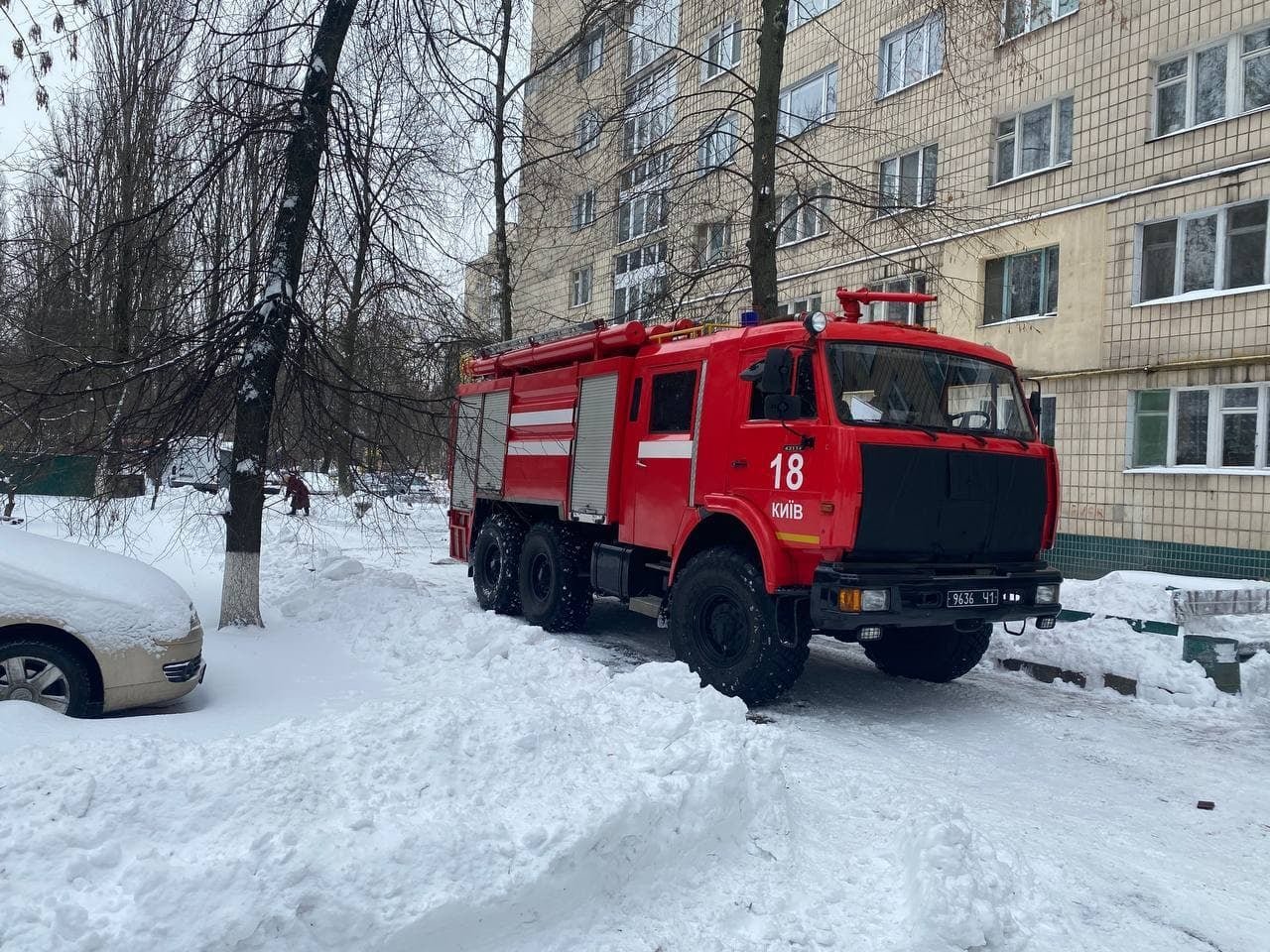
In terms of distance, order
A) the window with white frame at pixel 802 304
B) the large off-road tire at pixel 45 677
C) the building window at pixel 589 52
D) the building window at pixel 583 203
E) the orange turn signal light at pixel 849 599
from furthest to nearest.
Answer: the window with white frame at pixel 802 304, the building window at pixel 583 203, the building window at pixel 589 52, the orange turn signal light at pixel 849 599, the large off-road tire at pixel 45 677

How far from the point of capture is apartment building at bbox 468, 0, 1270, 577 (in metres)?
13.1

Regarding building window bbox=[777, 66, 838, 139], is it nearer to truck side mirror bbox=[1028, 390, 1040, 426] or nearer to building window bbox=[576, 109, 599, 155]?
building window bbox=[576, 109, 599, 155]

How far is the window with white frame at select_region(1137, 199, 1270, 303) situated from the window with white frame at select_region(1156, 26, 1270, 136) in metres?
1.37

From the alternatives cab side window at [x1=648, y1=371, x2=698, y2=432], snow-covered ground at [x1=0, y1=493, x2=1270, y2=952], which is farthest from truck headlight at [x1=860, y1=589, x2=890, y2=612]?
cab side window at [x1=648, y1=371, x2=698, y2=432]

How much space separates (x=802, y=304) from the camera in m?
21.2

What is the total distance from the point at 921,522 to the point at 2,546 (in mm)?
5774

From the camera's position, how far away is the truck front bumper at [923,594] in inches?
249

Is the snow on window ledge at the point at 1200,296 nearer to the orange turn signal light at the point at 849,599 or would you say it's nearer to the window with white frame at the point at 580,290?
the orange turn signal light at the point at 849,599

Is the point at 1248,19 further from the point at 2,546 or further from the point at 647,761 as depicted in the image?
the point at 2,546

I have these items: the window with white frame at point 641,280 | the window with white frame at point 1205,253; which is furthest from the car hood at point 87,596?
the window with white frame at point 1205,253

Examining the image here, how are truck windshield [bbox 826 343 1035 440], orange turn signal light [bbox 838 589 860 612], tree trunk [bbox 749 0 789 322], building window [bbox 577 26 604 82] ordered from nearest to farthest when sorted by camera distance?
orange turn signal light [bbox 838 589 860 612]
truck windshield [bbox 826 343 1035 440]
tree trunk [bbox 749 0 789 322]
building window [bbox 577 26 604 82]

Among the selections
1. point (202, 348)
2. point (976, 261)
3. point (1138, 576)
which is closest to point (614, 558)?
point (202, 348)

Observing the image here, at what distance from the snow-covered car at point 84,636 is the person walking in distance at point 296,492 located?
3.92 m

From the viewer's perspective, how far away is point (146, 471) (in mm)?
8898
